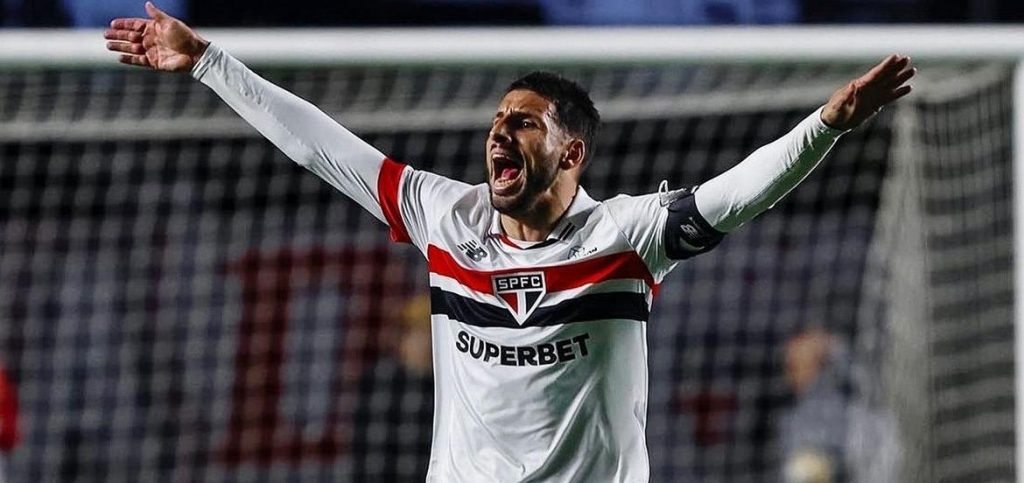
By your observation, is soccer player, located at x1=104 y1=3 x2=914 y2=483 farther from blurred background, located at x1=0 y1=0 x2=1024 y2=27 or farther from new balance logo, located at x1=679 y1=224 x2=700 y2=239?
blurred background, located at x1=0 y1=0 x2=1024 y2=27

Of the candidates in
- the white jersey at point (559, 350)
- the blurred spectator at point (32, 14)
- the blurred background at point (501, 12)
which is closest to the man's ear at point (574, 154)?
the white jersey at point (559, 350)

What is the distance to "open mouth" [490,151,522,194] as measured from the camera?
355 cm

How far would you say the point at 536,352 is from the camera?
3594mm

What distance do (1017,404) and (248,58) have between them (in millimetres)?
2502

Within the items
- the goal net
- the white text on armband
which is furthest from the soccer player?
the goal net

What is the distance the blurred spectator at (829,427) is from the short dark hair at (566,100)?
3124 mm

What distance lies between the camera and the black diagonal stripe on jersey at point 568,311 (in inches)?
141

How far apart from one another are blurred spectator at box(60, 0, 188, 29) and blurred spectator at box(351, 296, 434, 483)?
62.8 inches

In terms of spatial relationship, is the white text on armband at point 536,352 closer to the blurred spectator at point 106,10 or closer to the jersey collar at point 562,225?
the jersey collar at point 562,225

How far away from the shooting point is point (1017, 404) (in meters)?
5.48

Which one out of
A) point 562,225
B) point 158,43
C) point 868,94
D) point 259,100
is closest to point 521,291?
point 562,225

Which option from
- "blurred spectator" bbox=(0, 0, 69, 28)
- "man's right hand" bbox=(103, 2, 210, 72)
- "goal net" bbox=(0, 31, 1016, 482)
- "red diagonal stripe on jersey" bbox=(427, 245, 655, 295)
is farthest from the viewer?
"goal net" bbox=(0, 31, 1016, 482)

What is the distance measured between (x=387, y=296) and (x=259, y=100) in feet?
11.8

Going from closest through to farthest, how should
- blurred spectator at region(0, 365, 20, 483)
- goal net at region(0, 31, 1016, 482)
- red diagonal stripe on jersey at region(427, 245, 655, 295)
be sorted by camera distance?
red diagonal stripe on jersey at region(427, 245, 655, 295), goal net at region(0, 31, 1016, 482), blurred spectator at region(0, 365, 20, 483)
